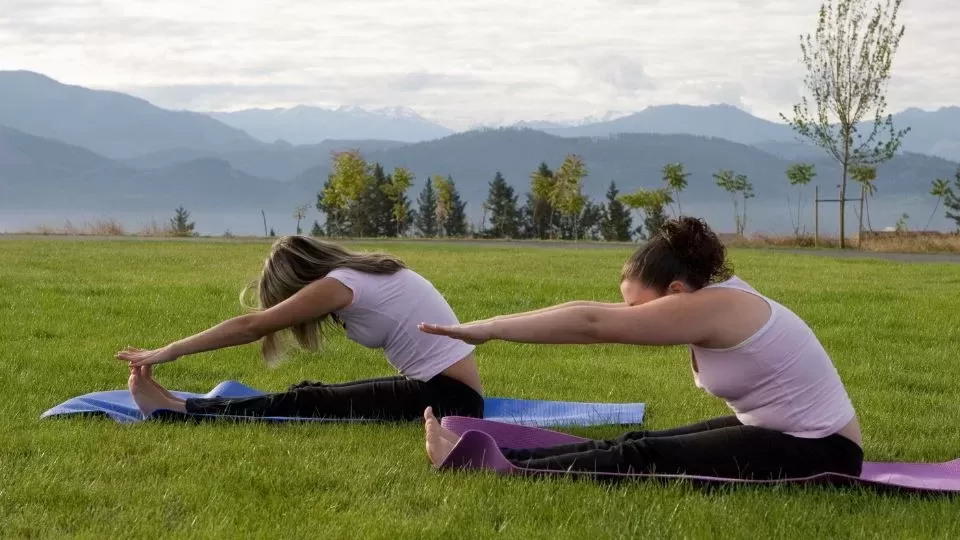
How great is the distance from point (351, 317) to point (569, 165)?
54.2 metres

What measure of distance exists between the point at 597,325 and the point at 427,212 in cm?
7703

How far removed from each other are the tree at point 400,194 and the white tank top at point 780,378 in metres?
55.8

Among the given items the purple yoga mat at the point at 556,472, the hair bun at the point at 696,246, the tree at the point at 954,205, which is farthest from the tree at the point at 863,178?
the tree at the point at 954,205

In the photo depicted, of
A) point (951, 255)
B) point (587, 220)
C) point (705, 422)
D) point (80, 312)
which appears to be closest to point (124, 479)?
point (705, 422)

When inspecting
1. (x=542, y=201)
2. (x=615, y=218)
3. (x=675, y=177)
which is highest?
(x=675, y=177)

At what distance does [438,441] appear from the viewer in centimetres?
502

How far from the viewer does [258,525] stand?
158 inches

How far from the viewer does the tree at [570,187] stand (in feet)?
A: 193

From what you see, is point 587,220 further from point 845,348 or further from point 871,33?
point 845,348

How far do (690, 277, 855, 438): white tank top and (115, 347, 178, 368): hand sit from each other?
2900mm

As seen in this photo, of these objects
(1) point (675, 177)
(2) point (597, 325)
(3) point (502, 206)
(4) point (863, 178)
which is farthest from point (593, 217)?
(2) point (597, 325)

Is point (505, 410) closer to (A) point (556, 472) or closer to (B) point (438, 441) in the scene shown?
(B) point (438, 441)

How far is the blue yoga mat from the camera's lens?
6059 mm

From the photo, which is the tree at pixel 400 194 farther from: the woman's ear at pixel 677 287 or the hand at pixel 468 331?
the hand at pixel 468 331
